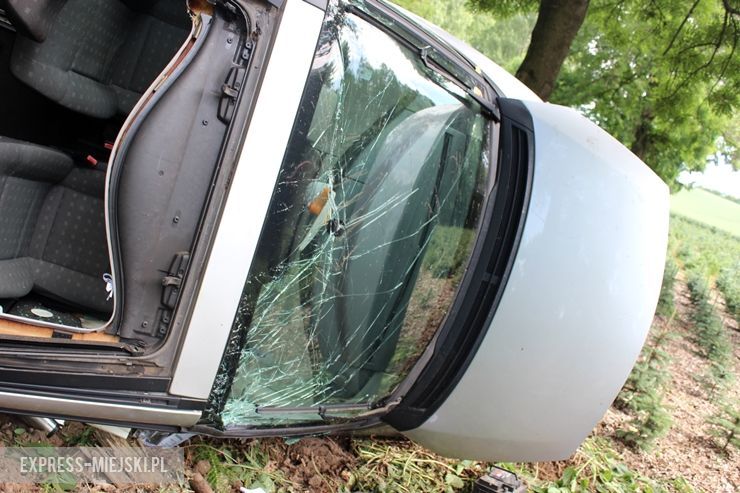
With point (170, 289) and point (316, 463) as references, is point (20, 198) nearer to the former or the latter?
point (170, 289)

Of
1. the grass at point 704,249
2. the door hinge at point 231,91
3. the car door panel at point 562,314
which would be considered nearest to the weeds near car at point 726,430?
the car door panel at point 562,314

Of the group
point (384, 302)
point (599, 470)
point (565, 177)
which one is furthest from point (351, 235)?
point (599, 470)

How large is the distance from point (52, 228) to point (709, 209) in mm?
35380

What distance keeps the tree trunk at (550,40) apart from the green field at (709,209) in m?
22.9

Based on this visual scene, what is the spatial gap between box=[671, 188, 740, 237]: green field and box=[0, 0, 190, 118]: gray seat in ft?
85.9

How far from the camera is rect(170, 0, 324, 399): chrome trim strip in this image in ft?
7.07

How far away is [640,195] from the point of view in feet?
9.93

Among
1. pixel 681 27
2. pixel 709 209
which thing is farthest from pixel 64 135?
pixel 709 209

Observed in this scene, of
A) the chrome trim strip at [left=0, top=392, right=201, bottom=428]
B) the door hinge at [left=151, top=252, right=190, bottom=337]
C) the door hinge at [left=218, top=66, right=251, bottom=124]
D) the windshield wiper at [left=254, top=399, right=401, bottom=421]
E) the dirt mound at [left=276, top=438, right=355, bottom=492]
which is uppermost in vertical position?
the door hinge at [left=218, top=66, right=251, bottom=124]

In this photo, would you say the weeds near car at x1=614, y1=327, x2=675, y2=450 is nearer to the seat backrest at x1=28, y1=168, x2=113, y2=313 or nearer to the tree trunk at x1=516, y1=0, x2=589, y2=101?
the tree trunk at x1=516, y1=0, x2=589, y2=101

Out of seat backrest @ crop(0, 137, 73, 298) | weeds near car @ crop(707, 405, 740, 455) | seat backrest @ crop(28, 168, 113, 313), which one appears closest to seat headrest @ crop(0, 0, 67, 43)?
seat backrest @ crop(0, 137, 73, 298)

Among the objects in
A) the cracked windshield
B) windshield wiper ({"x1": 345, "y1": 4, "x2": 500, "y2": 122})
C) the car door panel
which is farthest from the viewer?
the car door panel

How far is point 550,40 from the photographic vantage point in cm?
588

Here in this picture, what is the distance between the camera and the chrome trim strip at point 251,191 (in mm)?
2154
